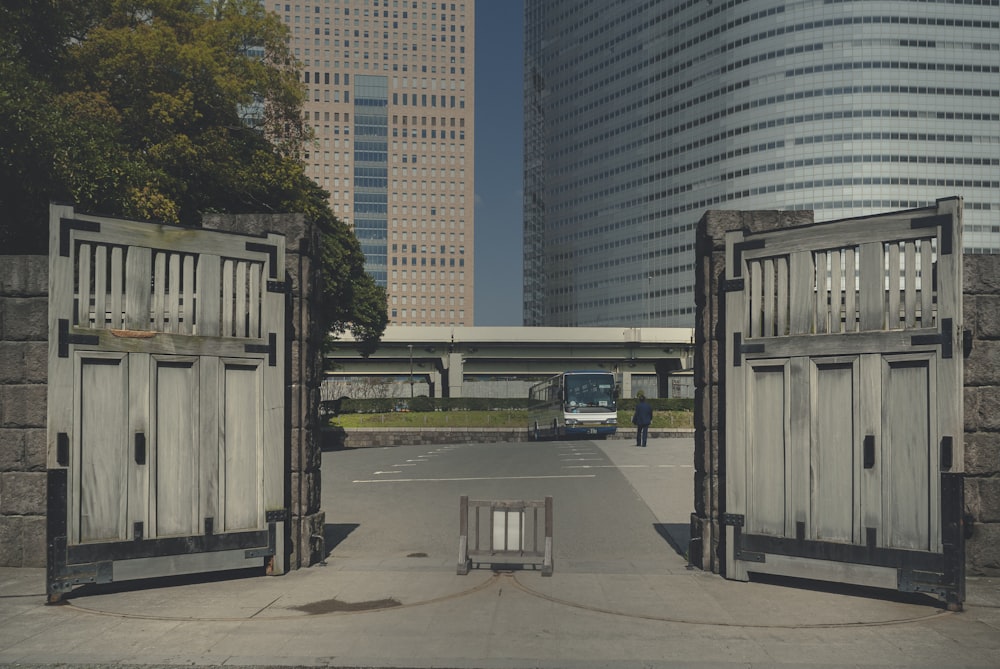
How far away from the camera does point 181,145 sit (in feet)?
70.8

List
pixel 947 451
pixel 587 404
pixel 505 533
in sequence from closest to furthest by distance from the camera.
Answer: pixel 947 451, pixel 505 533, pixel 587 404

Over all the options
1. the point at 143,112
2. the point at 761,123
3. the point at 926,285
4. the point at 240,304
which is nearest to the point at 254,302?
the point at 240,304

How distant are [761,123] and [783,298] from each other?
140m

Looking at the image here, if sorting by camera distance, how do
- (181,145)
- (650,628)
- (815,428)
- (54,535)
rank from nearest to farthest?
1. (650,628)
2. (54,535)
3. (815,428)
4. (181,145)

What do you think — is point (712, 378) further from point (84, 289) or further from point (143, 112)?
point (143, 112)

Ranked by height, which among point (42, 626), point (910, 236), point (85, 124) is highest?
point (85, 124)

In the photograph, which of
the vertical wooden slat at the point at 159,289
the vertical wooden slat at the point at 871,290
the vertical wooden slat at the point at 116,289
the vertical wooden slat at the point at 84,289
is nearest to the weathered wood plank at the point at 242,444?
the vertical wooden slat at the point at 159,289

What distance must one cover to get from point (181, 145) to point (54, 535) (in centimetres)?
1573

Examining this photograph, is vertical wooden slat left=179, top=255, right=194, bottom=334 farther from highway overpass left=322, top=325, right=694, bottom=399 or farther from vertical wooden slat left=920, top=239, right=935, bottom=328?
highway overpass left=322, top=325, right=694, bottom=399

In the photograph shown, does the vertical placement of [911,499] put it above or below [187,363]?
below

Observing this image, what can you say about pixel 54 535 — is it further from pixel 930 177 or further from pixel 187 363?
pixel 930 177

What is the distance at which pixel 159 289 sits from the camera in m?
9.11

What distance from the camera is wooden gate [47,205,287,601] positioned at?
8445 mm

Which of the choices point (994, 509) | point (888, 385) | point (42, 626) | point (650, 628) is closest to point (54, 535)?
point (42, 626)
